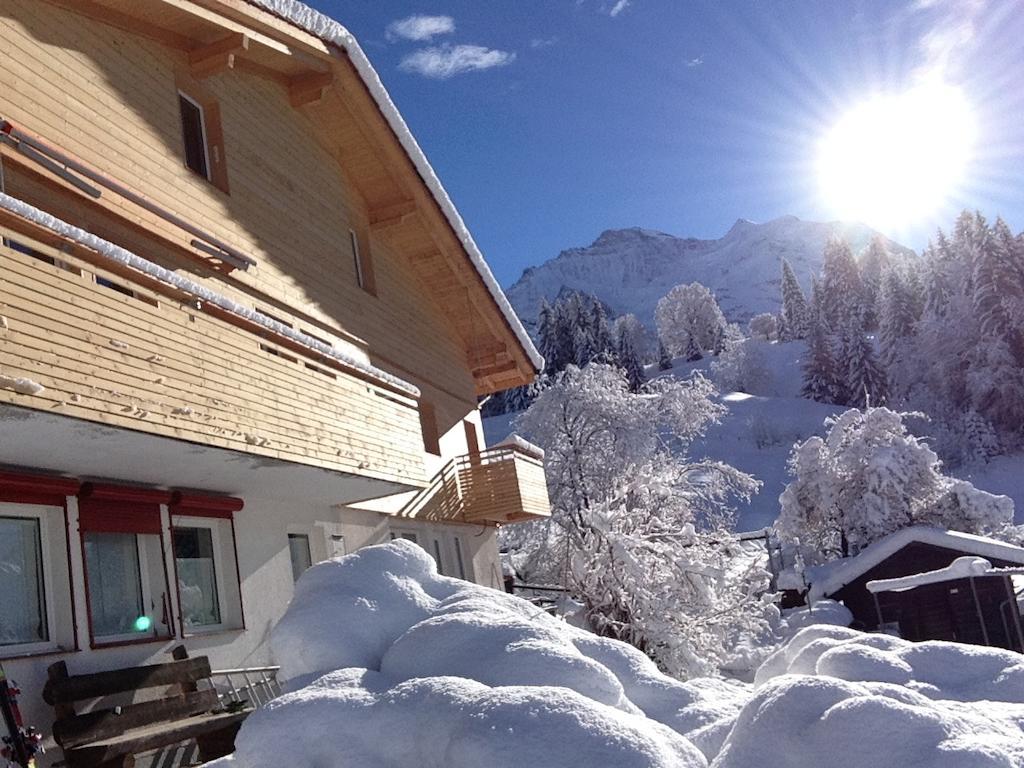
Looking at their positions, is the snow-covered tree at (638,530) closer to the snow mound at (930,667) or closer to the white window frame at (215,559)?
the white window frame at (215,559)

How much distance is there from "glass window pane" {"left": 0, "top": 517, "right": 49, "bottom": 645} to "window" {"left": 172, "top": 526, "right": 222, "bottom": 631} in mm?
1880

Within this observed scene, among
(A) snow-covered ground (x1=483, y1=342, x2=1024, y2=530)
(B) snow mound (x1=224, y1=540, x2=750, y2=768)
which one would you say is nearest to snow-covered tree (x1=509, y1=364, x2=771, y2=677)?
(B) snow mound (x1=224, y1=540, x2=750, y2=768)

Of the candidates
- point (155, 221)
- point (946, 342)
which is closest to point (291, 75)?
point (155, 221)

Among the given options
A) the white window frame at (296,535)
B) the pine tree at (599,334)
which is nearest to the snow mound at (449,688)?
the white window frame at (296,535)

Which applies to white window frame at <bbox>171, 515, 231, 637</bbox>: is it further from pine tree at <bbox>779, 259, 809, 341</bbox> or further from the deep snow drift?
pine tree at <bbox>779, 259, 809, 341</bbox>

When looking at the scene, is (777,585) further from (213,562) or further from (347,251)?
(213,562)

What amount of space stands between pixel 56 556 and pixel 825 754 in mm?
7635

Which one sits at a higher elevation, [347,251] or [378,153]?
[378,153]

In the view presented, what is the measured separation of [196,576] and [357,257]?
7797 millimetres

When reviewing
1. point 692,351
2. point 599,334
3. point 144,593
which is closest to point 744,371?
point 692,351

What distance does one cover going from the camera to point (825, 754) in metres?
3.57

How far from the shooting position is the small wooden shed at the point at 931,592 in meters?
28.9

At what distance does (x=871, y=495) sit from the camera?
121 ft

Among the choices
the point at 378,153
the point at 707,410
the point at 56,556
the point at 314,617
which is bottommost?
the point at 314,617
